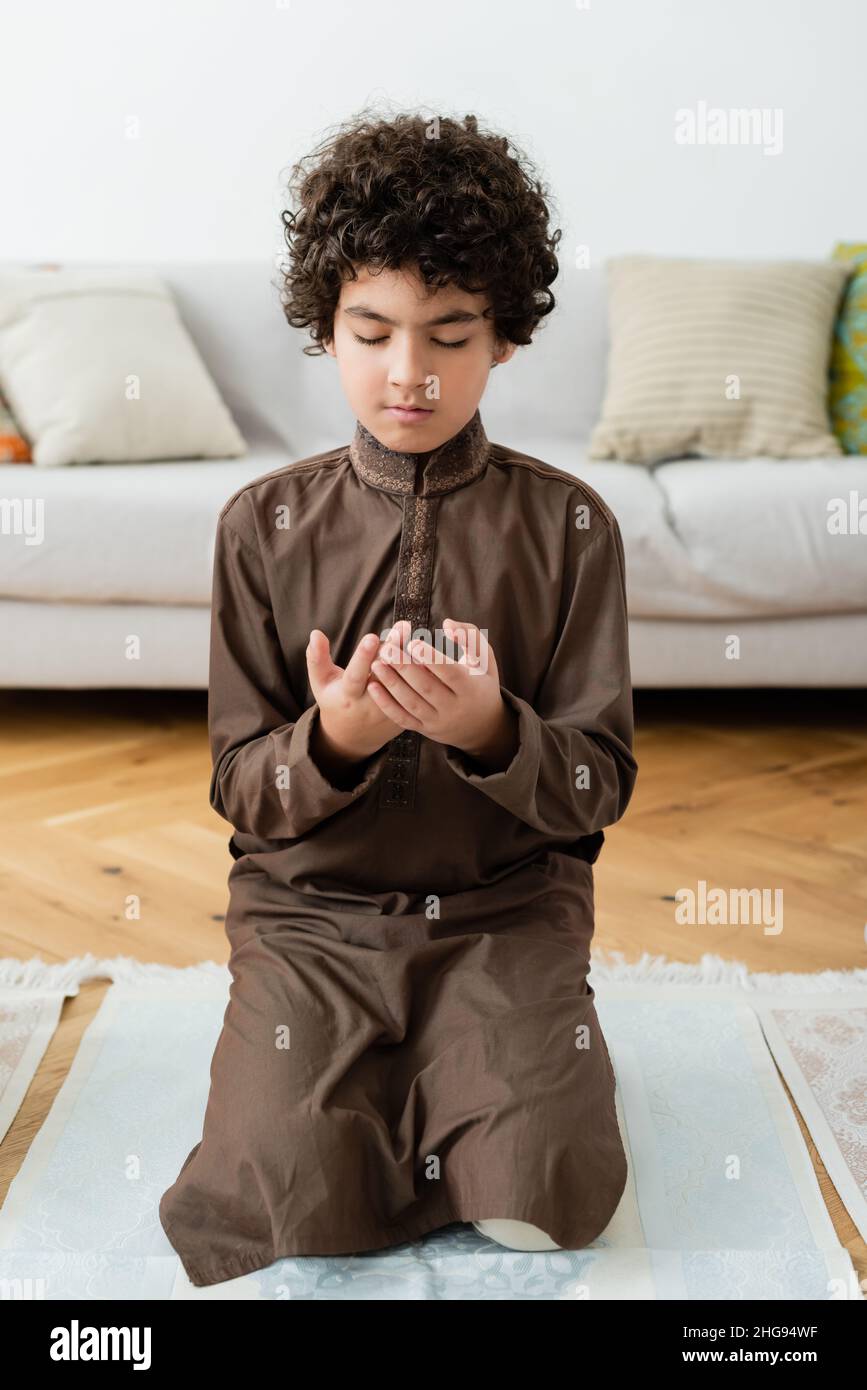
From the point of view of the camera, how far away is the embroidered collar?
4.15 feet

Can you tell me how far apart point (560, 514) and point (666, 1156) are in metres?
0.59

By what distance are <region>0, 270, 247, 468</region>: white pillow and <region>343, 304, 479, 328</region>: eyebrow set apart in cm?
148

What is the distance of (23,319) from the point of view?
2.67 metres

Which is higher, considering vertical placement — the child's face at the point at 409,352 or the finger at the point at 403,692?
the child's face at the point at 409,352

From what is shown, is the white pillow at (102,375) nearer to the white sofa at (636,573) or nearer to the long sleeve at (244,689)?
the white sofa at (636,573)

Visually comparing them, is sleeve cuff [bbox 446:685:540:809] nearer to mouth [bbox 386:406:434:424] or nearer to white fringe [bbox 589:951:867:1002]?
mouth [bbox 386:406:434:424]

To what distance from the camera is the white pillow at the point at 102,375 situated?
2562mm

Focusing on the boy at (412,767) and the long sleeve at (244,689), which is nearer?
the boy at (412,767)

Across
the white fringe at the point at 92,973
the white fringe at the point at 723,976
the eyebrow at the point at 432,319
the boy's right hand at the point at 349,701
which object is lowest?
the white fringe at the point at 723,976

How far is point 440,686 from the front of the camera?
1.08m

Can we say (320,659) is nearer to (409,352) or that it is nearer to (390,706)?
(390,706)

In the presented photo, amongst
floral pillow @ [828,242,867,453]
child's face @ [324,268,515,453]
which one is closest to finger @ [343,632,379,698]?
child's face @ [324,268,515,453]

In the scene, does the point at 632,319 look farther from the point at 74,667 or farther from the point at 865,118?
the point at 74,667

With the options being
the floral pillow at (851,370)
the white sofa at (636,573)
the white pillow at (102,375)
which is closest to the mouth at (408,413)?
the white sofa at (636,573)
